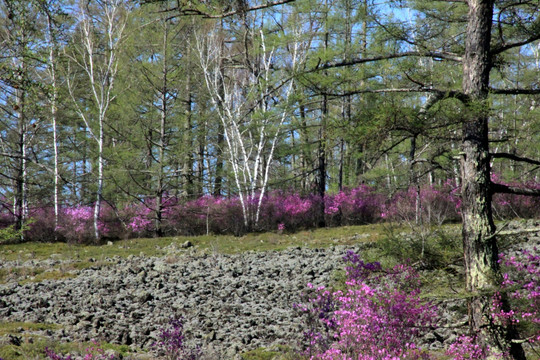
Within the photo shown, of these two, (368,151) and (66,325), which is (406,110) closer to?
(368,151)

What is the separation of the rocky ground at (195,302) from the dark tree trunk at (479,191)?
0.32 meters

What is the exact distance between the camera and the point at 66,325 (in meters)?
5.31

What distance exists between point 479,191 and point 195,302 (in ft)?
15.0

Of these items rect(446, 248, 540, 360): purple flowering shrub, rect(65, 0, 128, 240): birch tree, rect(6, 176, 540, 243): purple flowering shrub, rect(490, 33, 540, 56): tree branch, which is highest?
rect(65, 0, 128, 240): birch tree

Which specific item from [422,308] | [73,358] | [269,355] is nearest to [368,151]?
[422,308]

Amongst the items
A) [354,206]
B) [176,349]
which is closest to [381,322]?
[176,349]

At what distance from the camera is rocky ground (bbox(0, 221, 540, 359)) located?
478 centimetres

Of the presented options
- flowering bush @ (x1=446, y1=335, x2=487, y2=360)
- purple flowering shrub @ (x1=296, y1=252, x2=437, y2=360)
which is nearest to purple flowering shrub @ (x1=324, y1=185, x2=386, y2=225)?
purple flowering shrub @ (x1=296, y1=252, x2=437, y2=360)

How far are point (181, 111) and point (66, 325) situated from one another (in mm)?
15473

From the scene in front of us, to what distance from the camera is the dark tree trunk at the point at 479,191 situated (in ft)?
10.3

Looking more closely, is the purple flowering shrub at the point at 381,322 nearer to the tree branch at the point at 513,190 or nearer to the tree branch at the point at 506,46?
the tree branch at the point at 513,190

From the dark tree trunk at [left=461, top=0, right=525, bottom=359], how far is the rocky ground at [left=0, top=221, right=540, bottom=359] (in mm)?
321

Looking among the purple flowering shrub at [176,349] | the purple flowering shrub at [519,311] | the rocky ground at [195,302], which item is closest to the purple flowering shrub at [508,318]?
the purple flowering shrub at [519,311]

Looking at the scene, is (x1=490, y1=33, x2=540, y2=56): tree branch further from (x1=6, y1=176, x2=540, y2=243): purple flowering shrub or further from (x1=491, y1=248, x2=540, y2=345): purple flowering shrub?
(x1=6, y1=176, x2=540, y2=243): purple flowering shrub
